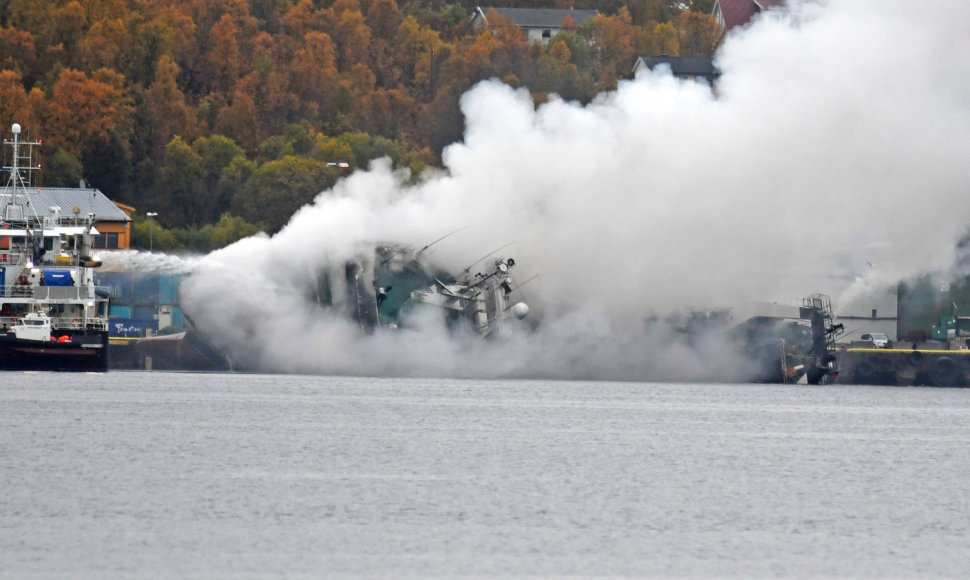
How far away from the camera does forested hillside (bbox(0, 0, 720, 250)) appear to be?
121875mm

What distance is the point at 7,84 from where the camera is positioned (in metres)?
127

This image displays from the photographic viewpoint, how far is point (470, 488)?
44.9 metres

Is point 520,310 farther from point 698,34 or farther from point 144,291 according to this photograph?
point 698,34

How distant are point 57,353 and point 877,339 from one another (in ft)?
139

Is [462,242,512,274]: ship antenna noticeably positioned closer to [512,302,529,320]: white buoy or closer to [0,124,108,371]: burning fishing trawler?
[512,302,529,320]: white buoy

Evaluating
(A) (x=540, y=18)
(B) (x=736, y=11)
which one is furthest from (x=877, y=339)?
(A) (x=540, y=18)

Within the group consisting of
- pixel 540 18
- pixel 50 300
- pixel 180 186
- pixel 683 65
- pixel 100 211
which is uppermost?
pixel 540 18

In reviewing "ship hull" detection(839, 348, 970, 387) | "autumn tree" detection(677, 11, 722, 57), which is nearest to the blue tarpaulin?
"ship hull" detection(839, 348, 970, 387)

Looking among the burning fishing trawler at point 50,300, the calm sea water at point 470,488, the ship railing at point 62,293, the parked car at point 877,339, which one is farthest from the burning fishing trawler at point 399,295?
the parked car at point 877,339

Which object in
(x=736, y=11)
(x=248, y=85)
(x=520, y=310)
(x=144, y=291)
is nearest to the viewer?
(x=520, y=310)

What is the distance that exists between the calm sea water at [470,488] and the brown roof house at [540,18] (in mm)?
120456

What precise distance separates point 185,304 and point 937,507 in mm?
33986

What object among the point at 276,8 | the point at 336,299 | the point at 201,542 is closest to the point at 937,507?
the point at 201,542

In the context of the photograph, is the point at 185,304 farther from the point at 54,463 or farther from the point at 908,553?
the point at 908,553
